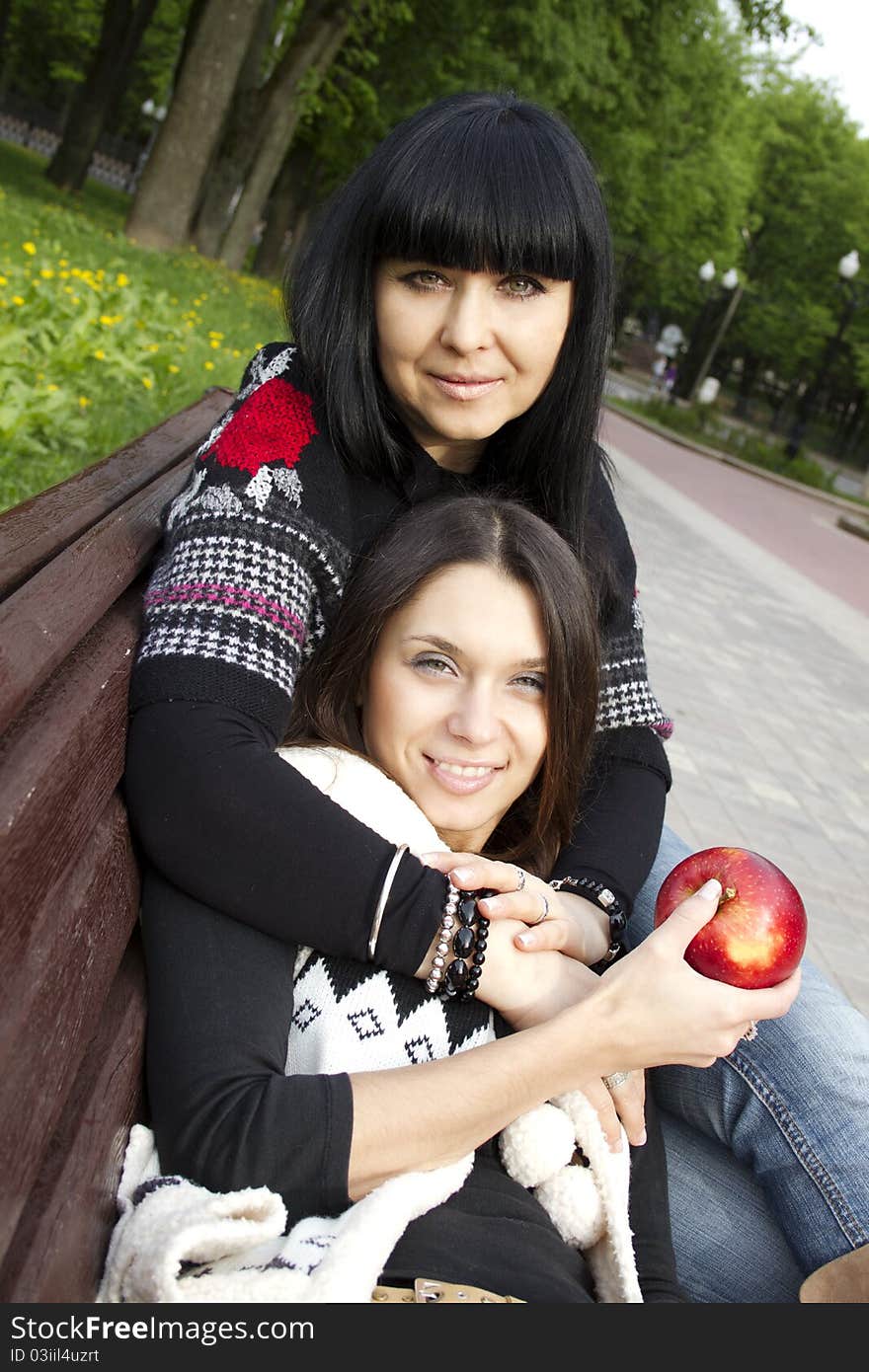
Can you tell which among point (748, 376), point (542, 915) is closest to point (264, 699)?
point (542, 915)

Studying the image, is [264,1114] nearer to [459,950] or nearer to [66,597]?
[459,950]

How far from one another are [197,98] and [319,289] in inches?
605

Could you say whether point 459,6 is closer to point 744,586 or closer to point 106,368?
point 744,586

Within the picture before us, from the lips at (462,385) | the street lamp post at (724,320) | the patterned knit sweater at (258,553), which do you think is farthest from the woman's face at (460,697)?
the street lamp post at (724,320)

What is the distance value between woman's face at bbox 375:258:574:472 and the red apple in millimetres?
990

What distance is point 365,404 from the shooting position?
2.50 m

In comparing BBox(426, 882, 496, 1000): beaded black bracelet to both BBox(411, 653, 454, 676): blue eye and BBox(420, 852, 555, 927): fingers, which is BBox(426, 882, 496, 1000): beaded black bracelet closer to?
BBox(420, 852, 555, 927): fingers

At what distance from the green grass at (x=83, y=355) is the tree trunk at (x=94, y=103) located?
11963mm

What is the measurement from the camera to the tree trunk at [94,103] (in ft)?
76.3

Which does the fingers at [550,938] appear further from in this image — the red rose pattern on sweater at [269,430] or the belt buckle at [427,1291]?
the red rose pattern on sweater at [269,430]

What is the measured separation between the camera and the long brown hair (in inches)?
94.7

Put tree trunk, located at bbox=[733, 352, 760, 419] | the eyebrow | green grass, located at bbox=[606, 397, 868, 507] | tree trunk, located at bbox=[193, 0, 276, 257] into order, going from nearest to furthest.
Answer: the eyebrow, tree trunk, located at bbox=[193, 0, 276, 257], green grass, located at bbox=[606, 397, 868, 507], tree trunk, located at bbox=[733, 352, 760, 419]

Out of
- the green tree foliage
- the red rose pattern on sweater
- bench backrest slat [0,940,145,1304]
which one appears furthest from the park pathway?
the green tree foliage

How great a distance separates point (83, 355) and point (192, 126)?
12.4m
